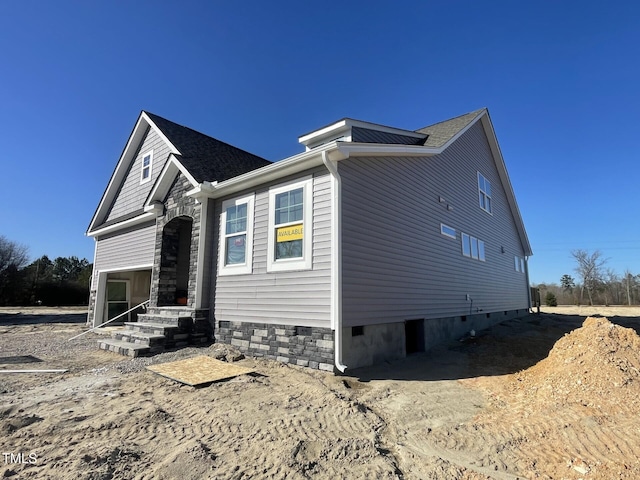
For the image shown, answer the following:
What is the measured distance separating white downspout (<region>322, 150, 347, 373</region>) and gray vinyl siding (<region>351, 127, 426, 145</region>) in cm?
237

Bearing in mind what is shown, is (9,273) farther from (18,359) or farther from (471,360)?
(471,360)

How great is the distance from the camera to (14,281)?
104ft

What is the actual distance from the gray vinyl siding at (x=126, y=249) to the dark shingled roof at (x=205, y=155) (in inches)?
111

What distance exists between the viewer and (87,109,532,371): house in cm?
614

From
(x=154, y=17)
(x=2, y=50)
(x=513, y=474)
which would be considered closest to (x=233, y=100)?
(x=154, y=17)

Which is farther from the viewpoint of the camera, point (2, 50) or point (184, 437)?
point (2, 50)

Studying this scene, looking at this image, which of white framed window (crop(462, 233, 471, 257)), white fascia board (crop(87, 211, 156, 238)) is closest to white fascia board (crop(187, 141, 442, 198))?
white fascia board (crop(87, 211, 156, 238))

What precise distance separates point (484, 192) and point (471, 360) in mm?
8085

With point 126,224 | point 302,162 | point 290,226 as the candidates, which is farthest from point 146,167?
point 302,162

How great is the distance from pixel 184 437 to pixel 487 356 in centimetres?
675

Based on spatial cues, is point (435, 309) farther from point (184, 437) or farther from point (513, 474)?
point (184, 437)

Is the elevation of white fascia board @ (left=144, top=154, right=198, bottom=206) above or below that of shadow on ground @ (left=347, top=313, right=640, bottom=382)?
above

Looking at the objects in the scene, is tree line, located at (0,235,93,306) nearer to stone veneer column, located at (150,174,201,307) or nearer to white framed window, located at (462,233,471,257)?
stone veneer column, located at (150,174,201,307)

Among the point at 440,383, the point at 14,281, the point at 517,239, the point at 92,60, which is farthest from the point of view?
the point at 14,281
